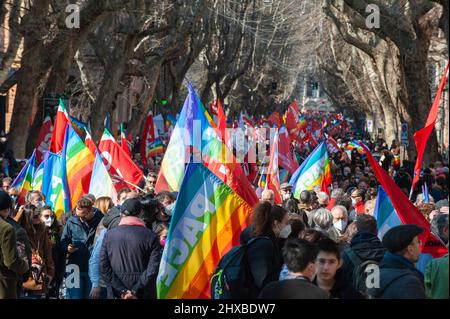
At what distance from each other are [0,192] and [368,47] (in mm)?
22671

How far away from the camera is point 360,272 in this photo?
712cm

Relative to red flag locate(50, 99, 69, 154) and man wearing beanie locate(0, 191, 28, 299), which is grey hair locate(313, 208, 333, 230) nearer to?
man wearing beanie locate(0, 191, 28, 299)

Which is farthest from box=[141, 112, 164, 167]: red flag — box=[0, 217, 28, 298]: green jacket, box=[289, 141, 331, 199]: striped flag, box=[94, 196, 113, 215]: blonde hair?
box=[0, 217, 28, 298]: green jacket

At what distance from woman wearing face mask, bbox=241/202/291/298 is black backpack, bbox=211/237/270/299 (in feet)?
0.10

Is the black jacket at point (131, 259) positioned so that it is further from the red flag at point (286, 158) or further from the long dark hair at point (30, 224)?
the red flag at point (286, 158)

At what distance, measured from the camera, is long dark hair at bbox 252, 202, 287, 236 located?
757 centimetres

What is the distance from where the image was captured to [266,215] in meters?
7.60

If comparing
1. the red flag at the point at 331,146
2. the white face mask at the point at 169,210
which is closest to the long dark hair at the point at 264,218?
the white face mask at the point at 169,210

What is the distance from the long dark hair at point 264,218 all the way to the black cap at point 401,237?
4.12 ft

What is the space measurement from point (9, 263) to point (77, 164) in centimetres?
574
